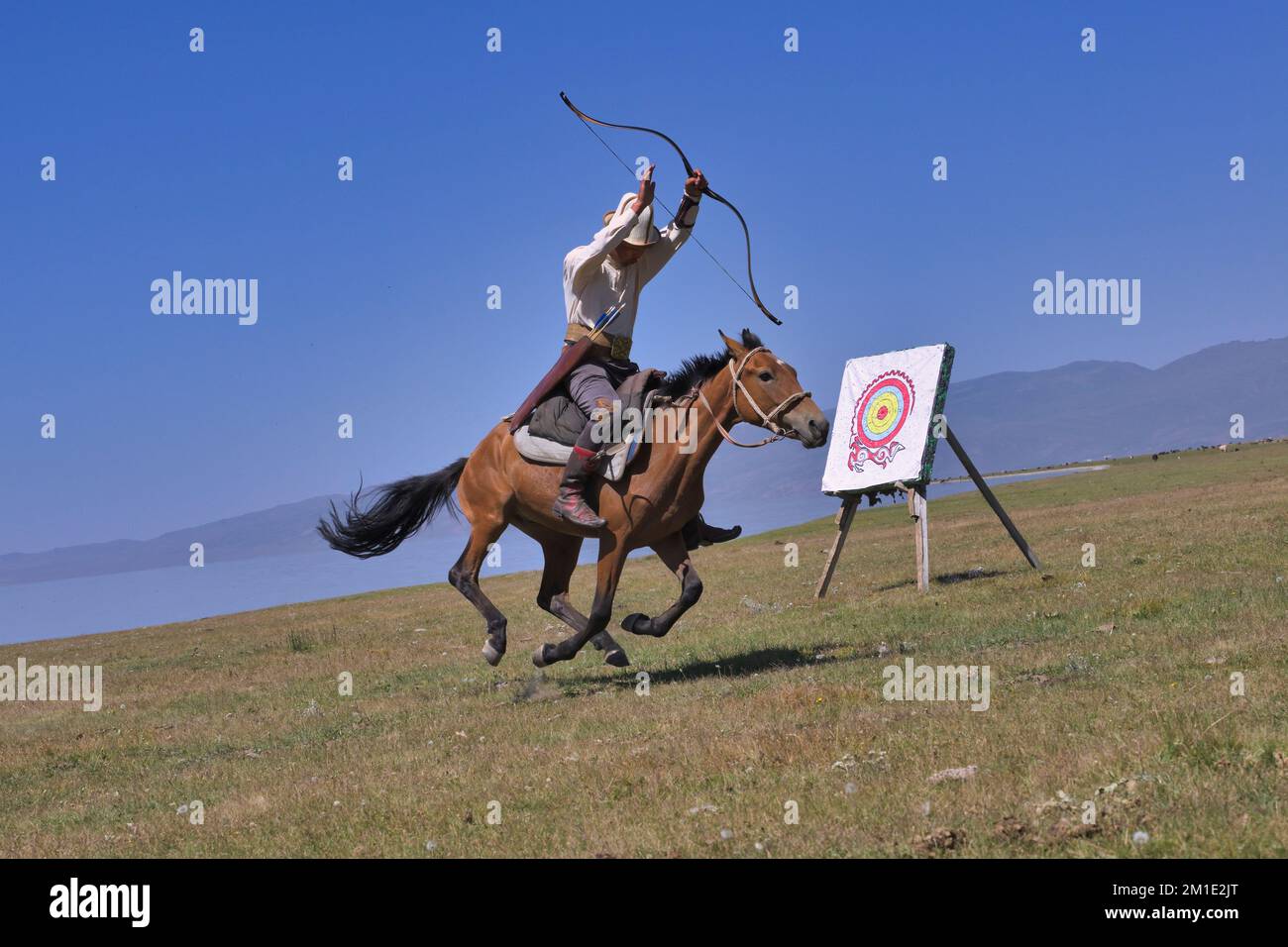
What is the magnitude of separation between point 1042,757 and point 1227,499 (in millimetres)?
26892

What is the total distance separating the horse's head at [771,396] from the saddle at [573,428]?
1001 mm

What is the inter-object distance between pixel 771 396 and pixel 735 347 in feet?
2.62

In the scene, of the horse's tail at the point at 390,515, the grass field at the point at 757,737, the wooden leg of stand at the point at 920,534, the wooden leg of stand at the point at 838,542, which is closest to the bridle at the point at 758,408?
the grass field at the point at 757,737

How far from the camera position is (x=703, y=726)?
9609mm

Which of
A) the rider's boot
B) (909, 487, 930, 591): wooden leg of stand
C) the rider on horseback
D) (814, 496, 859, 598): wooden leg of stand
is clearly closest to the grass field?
(909, 487, 930, 591): wooden leg of stand

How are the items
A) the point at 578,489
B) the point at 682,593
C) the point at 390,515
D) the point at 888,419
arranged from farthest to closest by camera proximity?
the point at 888,419
the point at 390,515
the point at 682,593
the point at 578,489

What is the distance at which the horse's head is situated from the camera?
11891 millimetres

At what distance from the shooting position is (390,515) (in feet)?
52.5

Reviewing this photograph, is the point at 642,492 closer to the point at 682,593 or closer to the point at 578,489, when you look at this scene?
the point at 578,489
